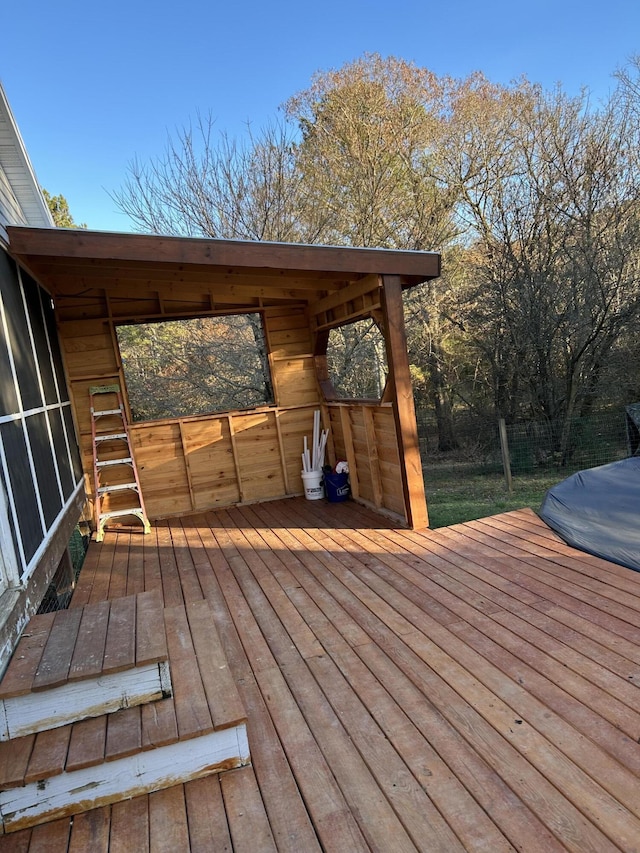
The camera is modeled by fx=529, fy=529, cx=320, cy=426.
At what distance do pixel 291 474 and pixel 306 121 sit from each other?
782 cm

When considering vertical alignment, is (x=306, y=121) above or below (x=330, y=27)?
below

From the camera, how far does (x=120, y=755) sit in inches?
70.2

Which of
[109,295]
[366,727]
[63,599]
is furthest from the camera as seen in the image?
[109,295]

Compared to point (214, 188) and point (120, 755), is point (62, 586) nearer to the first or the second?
point (120, 755)

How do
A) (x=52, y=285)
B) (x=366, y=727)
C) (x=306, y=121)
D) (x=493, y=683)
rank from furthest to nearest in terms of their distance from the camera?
(x=306, y=121) → (x=52, y=285) → (x=493, y=683) → (x=366, y=727)

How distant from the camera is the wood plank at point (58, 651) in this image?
196 cm

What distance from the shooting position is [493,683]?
7.44 feet

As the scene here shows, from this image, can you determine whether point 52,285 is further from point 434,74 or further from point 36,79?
point 434,74

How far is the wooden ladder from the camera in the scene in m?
5.52

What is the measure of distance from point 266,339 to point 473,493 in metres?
3.53

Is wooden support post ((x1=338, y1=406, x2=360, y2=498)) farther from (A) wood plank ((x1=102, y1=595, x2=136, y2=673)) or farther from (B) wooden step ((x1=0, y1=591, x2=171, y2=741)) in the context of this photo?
(B) wooden step ((x1=0, y1=591, x2=171, y2=741))

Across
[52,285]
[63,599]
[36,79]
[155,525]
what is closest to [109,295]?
[52,285]

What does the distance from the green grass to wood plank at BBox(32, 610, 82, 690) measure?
3603mm

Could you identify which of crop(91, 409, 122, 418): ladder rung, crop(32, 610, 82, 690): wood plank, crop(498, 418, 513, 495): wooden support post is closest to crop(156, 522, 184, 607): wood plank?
crop(32, 610, 82, 690): wood plank
